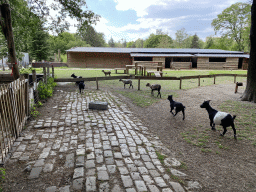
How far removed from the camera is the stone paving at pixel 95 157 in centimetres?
308

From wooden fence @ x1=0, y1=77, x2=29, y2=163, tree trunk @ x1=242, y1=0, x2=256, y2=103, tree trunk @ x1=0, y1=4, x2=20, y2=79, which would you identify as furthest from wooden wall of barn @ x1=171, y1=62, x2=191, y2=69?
wooden fence @ x1=0, y1=77, x2=29, y2=163

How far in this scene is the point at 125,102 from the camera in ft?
30.0

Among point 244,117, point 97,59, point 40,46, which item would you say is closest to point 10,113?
point 244,117

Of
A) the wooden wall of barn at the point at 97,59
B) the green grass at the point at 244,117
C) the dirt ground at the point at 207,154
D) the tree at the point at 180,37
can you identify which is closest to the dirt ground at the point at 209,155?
the dirt ground at the point at 207,154

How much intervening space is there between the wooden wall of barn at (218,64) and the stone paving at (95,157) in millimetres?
31180

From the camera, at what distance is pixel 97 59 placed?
1328 inches

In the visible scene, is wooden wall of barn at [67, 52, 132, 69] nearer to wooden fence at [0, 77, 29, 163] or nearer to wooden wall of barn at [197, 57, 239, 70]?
wooden wall of barn at [197, 57, 239, 70]

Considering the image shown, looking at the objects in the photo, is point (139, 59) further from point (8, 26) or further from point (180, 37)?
point (180, 37)

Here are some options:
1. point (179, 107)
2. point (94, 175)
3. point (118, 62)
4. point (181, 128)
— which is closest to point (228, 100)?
point (179, 107)

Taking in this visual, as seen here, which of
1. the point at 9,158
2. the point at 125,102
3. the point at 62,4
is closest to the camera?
the point at 9,158

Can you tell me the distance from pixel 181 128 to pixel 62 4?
10.2 metres

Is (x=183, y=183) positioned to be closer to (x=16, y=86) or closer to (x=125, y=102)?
(x=16, y=86)

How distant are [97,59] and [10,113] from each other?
30.5 m

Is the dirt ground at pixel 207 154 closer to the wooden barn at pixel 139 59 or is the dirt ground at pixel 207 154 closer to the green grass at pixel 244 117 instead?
the green grass at pixel 244 117
